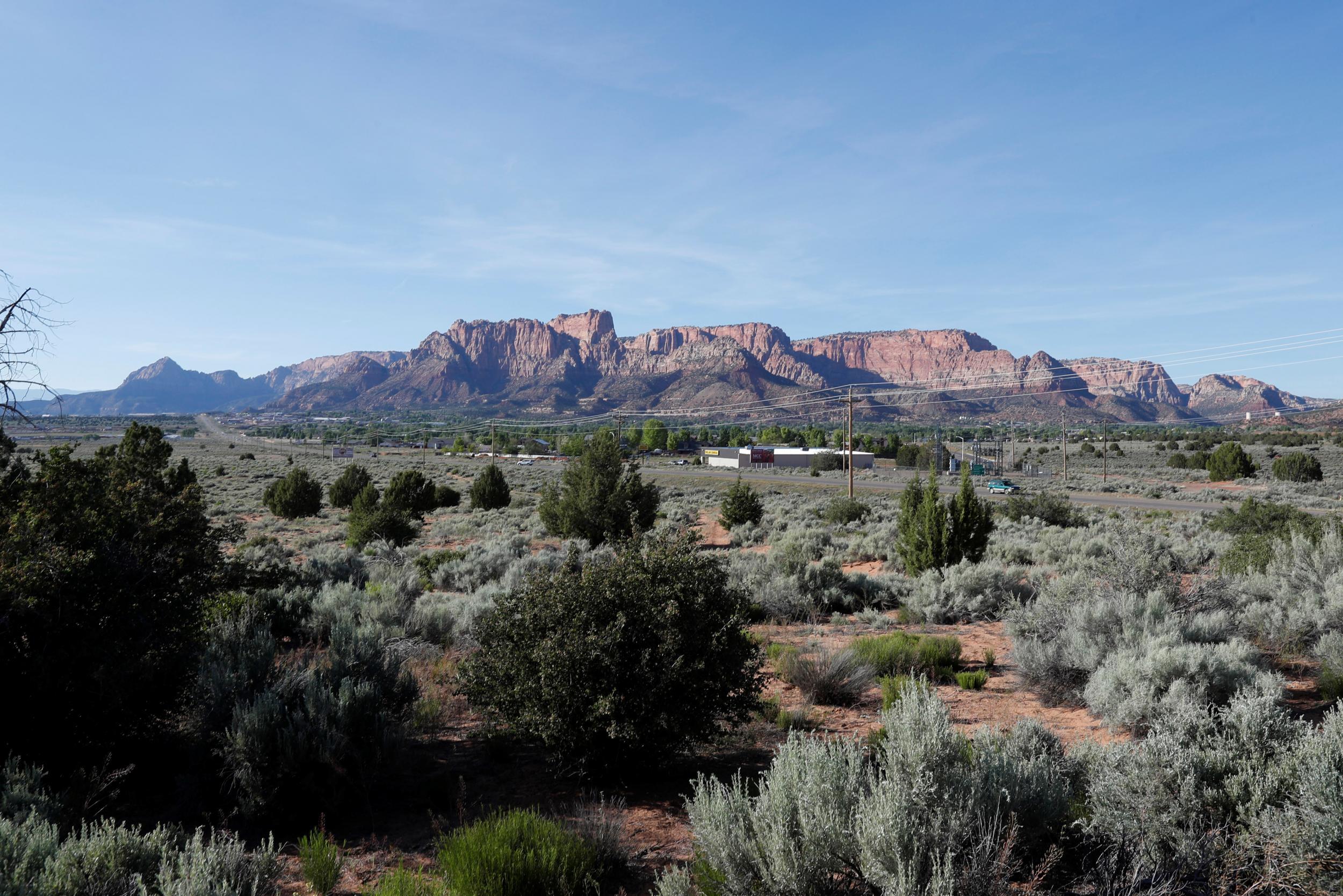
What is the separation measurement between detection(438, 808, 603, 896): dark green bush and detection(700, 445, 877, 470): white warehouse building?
6982 cm

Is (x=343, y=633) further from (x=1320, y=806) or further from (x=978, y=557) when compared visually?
(x=978, y=557)

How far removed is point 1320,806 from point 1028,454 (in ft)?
274

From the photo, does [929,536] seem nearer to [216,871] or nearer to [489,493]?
[216,871]

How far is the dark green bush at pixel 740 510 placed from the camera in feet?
86.1

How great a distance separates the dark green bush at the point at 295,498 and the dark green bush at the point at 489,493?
6890 millimetres

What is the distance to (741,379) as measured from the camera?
189375 mm

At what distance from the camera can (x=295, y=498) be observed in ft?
104

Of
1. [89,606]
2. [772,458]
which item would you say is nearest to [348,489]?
[89,606]

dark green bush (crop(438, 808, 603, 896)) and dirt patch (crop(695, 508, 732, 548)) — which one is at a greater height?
dark green bush (crop(438, 808, 603, 896))

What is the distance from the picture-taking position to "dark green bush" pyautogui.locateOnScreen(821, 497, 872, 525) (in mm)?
27438

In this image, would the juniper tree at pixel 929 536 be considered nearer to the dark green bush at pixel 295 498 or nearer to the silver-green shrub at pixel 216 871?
the silver-green shrub at pixel 216 871

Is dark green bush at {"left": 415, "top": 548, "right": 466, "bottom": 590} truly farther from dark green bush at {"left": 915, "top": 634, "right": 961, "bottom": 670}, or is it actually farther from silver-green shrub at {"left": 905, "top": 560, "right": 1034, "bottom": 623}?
dark green bush at {"left": 915, "top": 634, "right": 961, "bottom": 670}

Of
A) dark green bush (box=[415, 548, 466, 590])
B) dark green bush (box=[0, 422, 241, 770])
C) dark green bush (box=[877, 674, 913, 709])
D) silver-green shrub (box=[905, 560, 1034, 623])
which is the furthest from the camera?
dark green bush (box=[415, 548, 466, 590])

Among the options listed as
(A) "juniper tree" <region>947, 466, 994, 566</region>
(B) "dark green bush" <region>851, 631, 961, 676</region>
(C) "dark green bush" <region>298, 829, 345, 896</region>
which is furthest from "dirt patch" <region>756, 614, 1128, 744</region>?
(A) "juniper tree" <region>947, 466, 994, 566</region>
